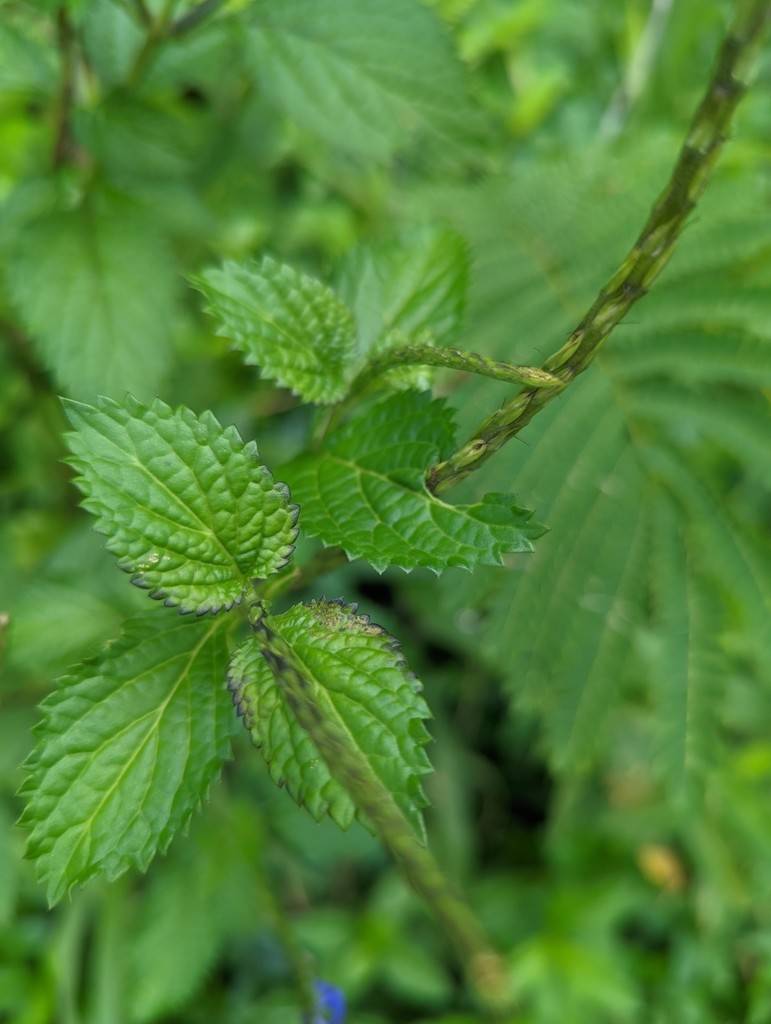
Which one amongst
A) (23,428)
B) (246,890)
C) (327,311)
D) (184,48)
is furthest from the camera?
(23,428)

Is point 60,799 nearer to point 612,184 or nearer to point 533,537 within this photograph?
point 533,537

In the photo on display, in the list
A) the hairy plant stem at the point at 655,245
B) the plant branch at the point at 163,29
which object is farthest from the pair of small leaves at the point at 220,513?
the plant branch at the point at 163,29

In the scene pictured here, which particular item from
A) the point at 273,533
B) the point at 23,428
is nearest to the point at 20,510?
the point at 23,428

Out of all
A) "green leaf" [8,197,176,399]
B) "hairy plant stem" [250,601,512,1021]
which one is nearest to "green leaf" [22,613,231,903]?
"hairy plant stem" [250,601,512,1021]

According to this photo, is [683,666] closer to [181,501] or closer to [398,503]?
[398,503]

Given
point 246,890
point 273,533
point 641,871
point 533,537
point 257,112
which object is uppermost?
point 257,112

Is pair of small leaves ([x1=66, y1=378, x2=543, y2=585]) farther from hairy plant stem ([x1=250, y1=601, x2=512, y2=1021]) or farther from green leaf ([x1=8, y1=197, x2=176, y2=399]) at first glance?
green leaf ([x1=8, y1=197, x2=176, y2=399])

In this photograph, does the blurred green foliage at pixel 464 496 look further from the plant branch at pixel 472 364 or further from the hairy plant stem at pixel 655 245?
the hairy plant stem at pixel 655 245
